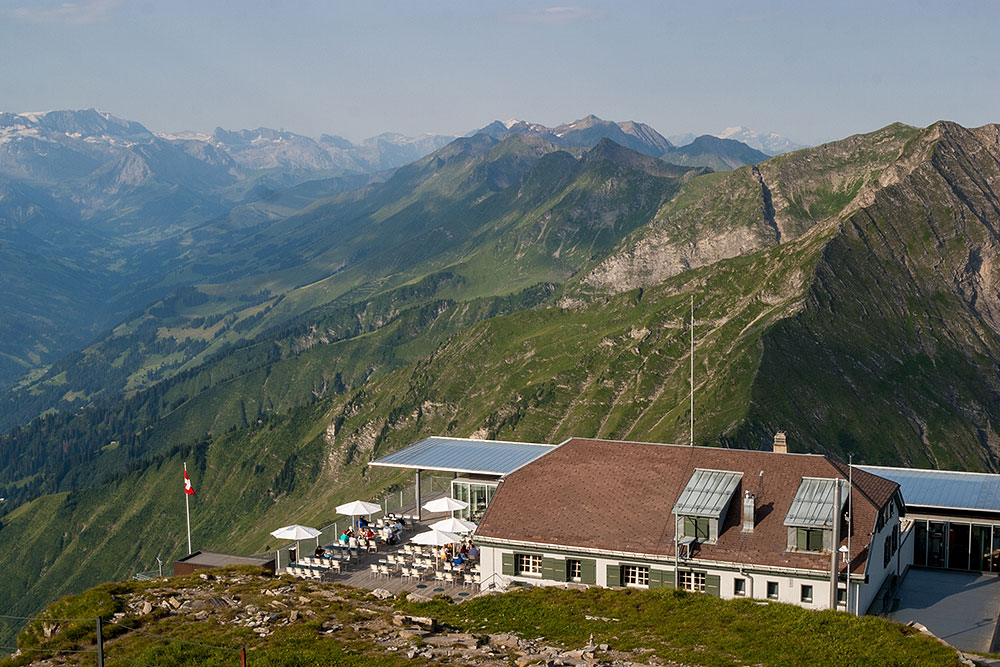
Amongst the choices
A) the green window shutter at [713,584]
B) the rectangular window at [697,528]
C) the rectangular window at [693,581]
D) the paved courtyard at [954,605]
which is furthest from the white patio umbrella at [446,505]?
the paved courtyard at [954,605]

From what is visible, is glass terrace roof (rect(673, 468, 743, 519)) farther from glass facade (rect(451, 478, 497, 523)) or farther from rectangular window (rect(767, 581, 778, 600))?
glass facade (rect(451, 478, 497, 523))

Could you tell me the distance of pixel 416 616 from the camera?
47500mm

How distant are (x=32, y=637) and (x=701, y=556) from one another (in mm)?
38260

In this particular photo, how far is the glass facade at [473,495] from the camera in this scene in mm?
75875

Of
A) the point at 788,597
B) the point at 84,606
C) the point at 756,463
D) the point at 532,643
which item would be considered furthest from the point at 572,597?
the point at 84,606

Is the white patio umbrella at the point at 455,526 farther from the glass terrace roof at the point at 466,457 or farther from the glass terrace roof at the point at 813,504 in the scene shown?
the glass terrace roof at the point at 813,504

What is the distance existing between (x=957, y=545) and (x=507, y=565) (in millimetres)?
33533

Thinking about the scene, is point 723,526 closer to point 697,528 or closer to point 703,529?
point 703,529

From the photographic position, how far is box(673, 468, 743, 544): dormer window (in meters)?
57.5

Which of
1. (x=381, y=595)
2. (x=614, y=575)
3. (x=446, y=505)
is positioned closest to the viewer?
(x=381, y=595)

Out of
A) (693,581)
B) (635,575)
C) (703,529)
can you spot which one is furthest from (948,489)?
(635,575)

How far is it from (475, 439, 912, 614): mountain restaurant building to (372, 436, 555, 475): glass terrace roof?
990 centimetres

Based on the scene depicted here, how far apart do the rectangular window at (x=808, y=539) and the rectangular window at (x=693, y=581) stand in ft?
19.9

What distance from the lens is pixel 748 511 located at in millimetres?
58062
